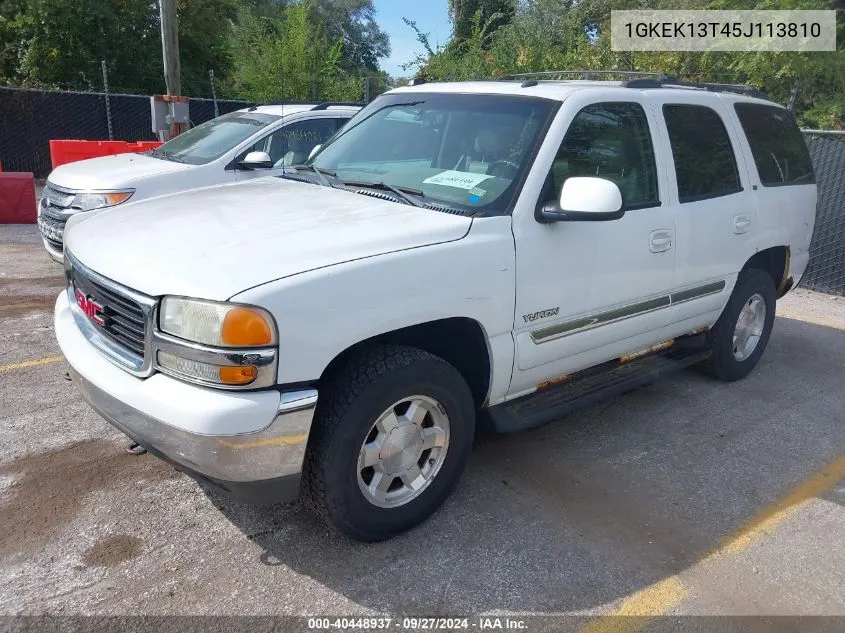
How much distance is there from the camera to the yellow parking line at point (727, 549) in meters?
2.80

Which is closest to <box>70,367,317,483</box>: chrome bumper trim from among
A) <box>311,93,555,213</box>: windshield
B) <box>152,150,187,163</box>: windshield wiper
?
<box>311,93,555,213</box>: windshield

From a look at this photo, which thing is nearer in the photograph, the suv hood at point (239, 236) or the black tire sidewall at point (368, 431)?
→ the suv hood at point (239, 236)

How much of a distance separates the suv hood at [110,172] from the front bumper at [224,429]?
15.4 ft

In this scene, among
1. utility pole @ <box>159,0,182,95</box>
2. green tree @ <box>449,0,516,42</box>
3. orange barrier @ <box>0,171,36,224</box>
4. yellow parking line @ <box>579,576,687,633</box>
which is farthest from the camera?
green tree @ <box>449,0,516,42</box>

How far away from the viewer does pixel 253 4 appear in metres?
36.2

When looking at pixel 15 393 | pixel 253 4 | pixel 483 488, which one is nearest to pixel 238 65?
pixel 253 4

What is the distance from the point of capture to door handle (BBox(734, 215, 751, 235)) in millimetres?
4701

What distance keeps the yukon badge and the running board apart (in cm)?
45

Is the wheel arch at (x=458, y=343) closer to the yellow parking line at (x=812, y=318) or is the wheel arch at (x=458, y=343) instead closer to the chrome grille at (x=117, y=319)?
the chrome grille at (x=117, y=319)

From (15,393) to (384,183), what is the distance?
108 inches

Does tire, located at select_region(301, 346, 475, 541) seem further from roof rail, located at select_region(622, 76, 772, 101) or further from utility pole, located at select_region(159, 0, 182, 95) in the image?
utility pole, located at select_region(159, 0, 182, 95)

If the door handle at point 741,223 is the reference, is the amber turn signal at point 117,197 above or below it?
above

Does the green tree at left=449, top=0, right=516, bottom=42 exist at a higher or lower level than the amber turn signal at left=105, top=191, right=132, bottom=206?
higher

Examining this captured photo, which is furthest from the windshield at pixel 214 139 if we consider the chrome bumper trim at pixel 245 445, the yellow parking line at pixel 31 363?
the chrome bumper trim at pixel 245 445
